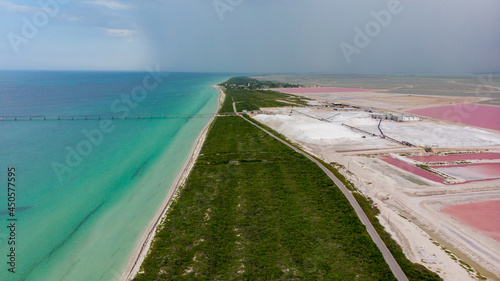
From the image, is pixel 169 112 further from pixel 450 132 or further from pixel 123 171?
pixel 450 132

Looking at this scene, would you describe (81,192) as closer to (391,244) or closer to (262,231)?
(262,231)

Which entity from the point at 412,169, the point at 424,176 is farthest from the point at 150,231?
the point at 412,169

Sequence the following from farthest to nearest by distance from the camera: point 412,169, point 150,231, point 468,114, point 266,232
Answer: point 468,114, point 412,169, point 150,231, point 266,232

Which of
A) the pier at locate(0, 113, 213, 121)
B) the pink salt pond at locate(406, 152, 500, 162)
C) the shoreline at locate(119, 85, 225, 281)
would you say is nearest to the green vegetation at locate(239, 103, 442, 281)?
the pink salt pond at locate(406, 152, 500, 162)

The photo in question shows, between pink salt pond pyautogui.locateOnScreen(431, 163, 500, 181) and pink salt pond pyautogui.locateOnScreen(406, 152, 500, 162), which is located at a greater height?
pink salt pond pyautogui.locateOnScreen(406, 152, 500, 162)

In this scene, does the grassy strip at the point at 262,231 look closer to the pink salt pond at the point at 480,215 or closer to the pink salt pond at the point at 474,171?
the pink salt pond at the point at 480,215

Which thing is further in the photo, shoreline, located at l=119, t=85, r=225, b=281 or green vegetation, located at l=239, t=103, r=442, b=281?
shoreline, located at l=119, t=85, r=225, b=281

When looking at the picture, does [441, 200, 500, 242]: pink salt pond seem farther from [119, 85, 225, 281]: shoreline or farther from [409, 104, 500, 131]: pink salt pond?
[409, 104, 500, 131]: pink salt pond

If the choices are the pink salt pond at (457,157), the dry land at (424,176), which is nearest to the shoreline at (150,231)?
the dry land at (424,176)
